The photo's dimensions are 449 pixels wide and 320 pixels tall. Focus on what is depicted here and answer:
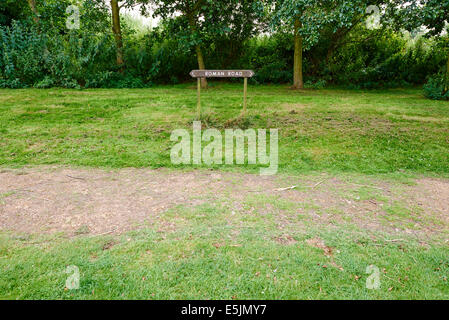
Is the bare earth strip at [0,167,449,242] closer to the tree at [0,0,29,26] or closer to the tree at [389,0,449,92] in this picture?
the tree at [389,0,449,92]

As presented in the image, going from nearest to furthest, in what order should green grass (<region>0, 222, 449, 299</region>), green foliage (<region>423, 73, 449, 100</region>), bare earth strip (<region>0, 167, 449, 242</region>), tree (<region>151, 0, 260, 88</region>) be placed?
1. green grass (<region>0, 222, 449, 299</region>)
2. bare earth strip (<region>0, 167, 449, 242</region>)
3. green foliage (<region>423, 73, 449, 100</region>)
4. tree (<region>151, 0, 260, 88</region>)

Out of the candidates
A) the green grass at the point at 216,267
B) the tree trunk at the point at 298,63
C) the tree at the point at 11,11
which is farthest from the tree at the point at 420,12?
the tree at the point at 11,11

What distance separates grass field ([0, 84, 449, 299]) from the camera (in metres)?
2.46

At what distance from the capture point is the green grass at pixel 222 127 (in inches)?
209

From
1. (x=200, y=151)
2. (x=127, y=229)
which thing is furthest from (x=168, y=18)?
(x=127, y=229)

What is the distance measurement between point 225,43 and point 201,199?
11.6 metres

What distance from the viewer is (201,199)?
3891mm

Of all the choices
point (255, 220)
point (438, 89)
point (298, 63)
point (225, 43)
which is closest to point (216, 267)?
point (255, 220)

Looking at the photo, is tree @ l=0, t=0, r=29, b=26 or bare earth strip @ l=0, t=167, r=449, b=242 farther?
tree @ l=0, t=0, r=29, b=26

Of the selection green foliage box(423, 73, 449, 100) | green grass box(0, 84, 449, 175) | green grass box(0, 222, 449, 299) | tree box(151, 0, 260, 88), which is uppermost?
tree box(151, 0, 260, 88)

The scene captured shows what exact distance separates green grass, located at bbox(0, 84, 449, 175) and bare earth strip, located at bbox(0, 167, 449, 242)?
20.9 inches

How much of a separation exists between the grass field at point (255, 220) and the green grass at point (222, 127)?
0.14 ft

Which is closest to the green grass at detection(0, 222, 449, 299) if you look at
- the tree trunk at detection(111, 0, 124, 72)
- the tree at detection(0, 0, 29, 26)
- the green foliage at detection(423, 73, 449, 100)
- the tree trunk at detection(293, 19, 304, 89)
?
the green foliage at detection(423, 73, 449, 100)

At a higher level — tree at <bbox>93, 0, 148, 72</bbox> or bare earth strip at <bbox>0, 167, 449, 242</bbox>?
tree at <bbox>93, 0, 148, 72</bbox>
